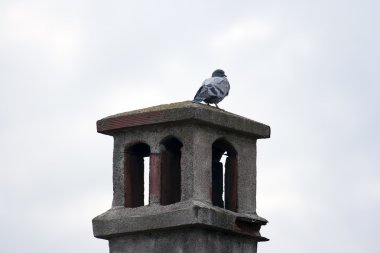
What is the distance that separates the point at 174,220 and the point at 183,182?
685mm

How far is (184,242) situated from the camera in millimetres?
26547

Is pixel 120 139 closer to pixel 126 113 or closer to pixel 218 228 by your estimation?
pixel 126 113

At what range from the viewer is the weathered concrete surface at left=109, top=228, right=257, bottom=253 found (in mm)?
26500

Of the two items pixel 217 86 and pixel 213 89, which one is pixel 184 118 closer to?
pixel 213 89

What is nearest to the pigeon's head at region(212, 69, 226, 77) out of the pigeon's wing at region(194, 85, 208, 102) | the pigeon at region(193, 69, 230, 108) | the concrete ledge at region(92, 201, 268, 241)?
the pigeon at region(193, 69, 230, 108)

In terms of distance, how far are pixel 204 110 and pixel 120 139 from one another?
70.5 inches

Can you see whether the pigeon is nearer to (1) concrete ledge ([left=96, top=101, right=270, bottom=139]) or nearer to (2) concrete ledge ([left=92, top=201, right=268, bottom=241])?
(1) concrete ledge ([left=96, top=101, right=270, bottom=139])

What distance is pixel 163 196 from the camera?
89.9ft

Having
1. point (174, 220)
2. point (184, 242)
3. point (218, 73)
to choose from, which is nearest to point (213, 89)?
point (218, 73)

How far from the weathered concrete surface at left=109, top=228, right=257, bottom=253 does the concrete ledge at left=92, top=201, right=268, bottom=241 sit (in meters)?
0.12

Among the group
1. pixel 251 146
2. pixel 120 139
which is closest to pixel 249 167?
pixel 251 146

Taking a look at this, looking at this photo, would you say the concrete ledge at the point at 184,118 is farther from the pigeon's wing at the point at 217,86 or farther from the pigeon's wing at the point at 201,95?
the pigeon's wing at the point at 217,86

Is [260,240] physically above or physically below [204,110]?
below

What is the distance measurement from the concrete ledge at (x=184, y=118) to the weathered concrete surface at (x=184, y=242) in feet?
5.78
